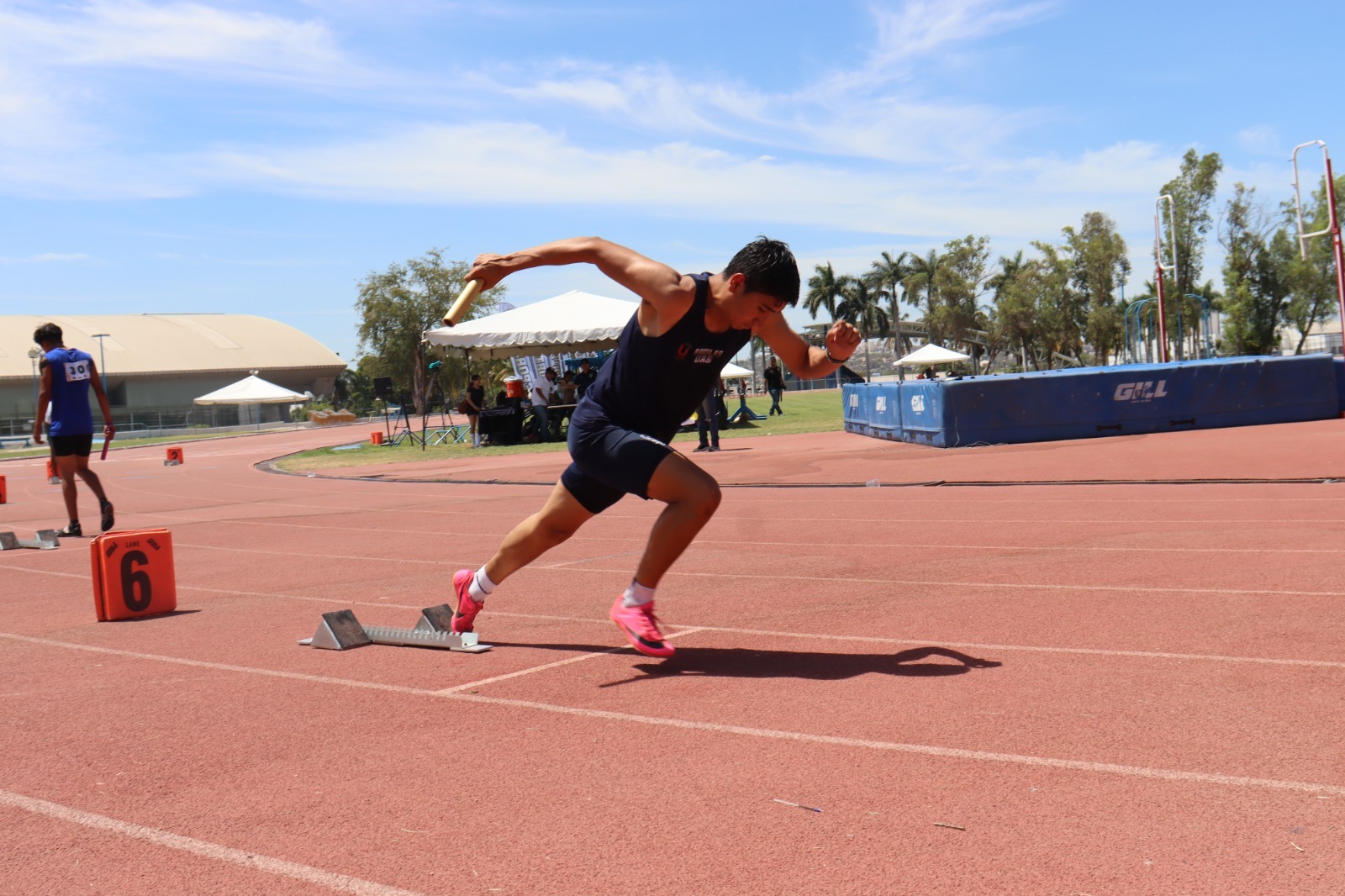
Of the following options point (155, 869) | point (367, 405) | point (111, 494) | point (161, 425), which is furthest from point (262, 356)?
point (155, 869)

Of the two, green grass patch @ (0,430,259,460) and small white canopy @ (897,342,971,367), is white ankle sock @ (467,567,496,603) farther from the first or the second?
green grass patch @ (0,430,259,460)

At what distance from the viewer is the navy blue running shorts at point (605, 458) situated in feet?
15.8

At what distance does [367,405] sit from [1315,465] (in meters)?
78.9

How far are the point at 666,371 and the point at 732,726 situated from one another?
4.94 feet

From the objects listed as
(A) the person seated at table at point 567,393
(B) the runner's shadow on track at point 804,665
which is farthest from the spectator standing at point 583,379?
(B) the runner's shadow on track at point 804,665

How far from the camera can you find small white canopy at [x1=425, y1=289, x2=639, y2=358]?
2564cm

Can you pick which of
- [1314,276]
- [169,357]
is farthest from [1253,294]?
[169,357]

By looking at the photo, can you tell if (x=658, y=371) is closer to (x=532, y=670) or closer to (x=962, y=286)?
(x=532, y=670)

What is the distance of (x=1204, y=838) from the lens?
2.84 meters

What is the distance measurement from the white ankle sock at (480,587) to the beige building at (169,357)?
7279 cm

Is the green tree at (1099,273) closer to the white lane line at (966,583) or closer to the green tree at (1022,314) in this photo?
the green tree at (1022,314)

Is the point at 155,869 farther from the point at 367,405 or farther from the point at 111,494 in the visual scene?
the point at 367,405

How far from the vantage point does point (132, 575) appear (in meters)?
6.80

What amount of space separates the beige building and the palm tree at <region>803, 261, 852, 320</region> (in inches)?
1600
